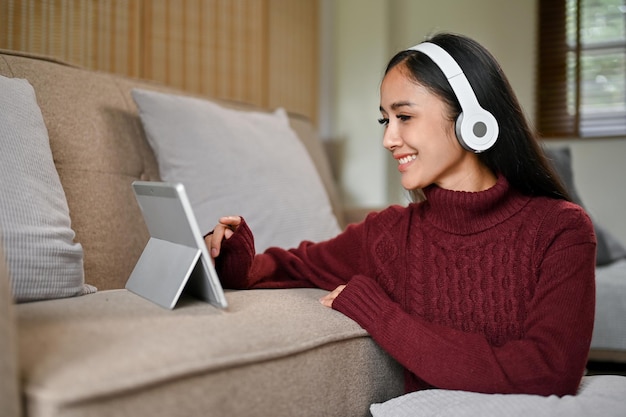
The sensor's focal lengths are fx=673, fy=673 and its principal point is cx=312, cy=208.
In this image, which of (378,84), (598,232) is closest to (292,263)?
(598,232)

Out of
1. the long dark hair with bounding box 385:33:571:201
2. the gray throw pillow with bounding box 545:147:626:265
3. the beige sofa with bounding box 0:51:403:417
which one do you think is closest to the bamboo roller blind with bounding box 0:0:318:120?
the beige sofa with bounding box 0:51:403:417

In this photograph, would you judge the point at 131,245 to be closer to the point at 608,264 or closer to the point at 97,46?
the point at 97,46

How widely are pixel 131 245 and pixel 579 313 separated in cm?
95

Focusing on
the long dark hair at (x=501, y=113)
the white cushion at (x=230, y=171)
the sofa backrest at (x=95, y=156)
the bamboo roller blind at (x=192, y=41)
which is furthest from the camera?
the bamboo roller blind at (x=192, y=41)

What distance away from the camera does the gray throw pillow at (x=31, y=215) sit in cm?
99

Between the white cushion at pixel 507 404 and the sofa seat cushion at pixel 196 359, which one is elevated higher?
the sofa seat cushion at pixel 196 359

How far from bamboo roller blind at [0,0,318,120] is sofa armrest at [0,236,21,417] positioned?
1.54 meters

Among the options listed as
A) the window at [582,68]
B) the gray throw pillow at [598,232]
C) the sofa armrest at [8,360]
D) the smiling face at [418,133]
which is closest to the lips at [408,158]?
the smiling face at [418,133]

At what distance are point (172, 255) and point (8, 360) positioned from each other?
1.29 feet

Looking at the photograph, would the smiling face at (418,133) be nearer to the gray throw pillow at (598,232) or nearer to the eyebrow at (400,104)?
the eyebrow at (400,104)

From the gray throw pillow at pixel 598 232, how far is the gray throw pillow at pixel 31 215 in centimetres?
170

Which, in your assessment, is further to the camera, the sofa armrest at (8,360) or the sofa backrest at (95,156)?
the sofa backrest at (95,156)

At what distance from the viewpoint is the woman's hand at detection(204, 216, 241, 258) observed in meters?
1.26

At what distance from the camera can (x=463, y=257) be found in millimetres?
1173
